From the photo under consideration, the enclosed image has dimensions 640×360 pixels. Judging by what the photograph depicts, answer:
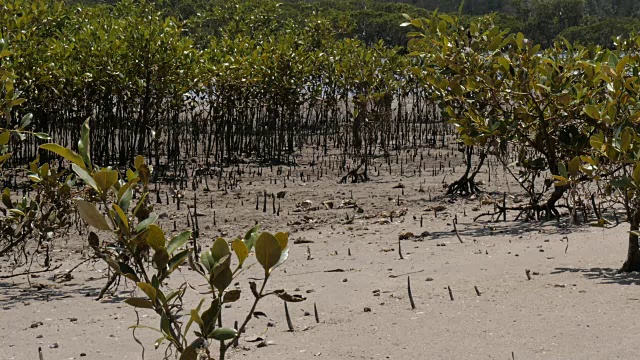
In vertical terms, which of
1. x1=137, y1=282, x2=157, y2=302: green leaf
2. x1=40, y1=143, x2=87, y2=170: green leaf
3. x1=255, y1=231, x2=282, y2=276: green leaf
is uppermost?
x1=40, y1=143, x2=87, y2=170: green leaf

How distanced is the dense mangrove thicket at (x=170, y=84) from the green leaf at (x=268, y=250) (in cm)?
531

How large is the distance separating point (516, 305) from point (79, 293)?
2.32 meters

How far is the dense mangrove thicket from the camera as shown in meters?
9.58

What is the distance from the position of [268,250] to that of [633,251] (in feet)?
7.59

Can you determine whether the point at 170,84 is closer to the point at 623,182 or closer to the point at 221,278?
the point at 623,182

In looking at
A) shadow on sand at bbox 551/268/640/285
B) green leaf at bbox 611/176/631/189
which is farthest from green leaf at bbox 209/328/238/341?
shadow on sand at bbox 551/268/640/285

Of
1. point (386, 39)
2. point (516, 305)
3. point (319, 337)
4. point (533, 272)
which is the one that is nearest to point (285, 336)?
point (319, 337)

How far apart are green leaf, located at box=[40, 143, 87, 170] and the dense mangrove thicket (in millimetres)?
5168

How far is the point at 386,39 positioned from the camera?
29906mm

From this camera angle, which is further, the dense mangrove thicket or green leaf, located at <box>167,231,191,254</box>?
the dense mangrove thicket

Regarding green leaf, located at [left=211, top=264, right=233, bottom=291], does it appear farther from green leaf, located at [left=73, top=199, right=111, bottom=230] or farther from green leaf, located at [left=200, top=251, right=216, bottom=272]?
green leaf, located at [left=73, top=199, right=111, bottom=230]

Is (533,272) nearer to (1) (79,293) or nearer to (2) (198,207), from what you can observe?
(1) (79,293)

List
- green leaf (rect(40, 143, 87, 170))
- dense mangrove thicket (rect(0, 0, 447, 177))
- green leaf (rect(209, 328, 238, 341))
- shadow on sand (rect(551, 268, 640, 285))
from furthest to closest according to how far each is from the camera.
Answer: dense mangrove thicket (rect(0, 0, 447, 177)) → shadow on sand (rect(551, 268, 640, 285)) → green leaf (rect(209, 328, 238, 341)) → green leaf (rect(40, 143, 87, 170))

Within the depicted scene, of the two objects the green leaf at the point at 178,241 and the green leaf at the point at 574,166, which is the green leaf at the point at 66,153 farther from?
the green leaf at the point at 574,166
